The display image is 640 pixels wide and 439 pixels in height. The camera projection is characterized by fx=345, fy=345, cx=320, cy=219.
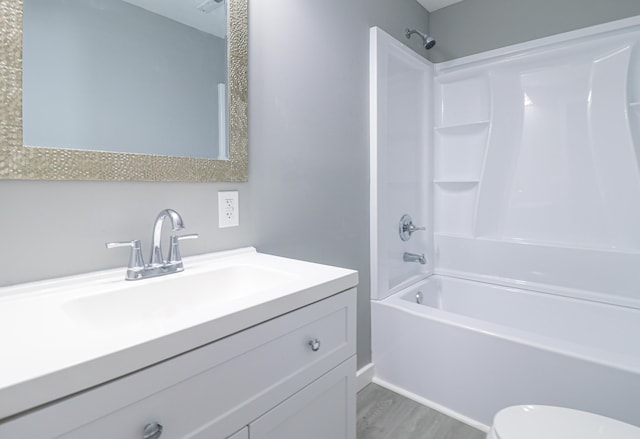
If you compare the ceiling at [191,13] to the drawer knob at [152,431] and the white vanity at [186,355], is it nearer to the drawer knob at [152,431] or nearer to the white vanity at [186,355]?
the white vanity at [186,355]

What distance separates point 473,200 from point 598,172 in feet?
2.26

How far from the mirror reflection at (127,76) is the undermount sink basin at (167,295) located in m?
0.39

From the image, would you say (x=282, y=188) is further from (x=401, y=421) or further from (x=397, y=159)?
(x=401, y=421)

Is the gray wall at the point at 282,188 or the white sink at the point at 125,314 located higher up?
the gray wall at the point at 282,188

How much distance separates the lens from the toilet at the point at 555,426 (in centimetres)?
93

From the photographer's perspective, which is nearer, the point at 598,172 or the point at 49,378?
the point at 49,378

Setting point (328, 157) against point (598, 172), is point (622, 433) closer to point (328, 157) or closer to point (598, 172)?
point (328, 157)

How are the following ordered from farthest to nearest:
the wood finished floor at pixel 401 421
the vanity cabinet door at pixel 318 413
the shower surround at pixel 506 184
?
the shower surround at pixel 506 184 → the wood finished floor at pixel 401 421 → the vanity cabinet door at pixel 318 413

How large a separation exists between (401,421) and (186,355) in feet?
4.67

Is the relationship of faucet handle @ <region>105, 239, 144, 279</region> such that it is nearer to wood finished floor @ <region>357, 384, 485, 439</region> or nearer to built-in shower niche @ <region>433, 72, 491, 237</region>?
wood finished floor @ <region>357, 384, 485, 439</region>

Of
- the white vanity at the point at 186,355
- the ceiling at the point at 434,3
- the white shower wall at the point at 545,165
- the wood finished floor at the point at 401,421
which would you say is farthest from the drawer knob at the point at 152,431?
the ceiling at the point at 434,3

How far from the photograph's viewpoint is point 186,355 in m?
0.61

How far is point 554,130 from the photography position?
209cm

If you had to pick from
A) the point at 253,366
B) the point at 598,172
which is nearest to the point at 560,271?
the point at 598,172
